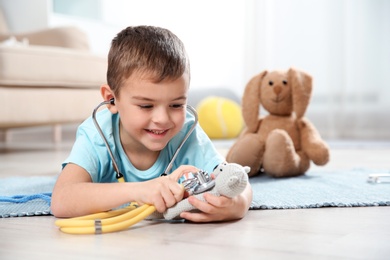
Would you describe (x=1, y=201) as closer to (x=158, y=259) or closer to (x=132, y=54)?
(x=132, y=54)

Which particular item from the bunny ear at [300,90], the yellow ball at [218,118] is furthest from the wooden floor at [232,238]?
the yellow ball at [218,118]

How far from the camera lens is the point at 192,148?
1.21 metres

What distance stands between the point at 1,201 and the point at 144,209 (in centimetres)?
45

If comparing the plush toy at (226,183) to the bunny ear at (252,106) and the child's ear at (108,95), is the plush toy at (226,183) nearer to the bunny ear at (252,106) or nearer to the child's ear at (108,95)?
the child's ear at (108,95)

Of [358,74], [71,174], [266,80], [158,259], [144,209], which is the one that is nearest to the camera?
[158,259]

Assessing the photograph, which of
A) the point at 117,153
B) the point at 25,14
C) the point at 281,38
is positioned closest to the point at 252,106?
the point at 117,153

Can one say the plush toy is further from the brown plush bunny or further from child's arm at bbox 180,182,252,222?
the brown plush bunny

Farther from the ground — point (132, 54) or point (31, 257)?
point (132, 54)

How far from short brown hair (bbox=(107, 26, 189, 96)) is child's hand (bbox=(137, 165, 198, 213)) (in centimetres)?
18

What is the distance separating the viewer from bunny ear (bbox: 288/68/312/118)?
5.81 feet

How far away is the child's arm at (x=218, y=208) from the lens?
3.19ft

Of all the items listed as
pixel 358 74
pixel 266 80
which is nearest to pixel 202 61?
pixel 358 74

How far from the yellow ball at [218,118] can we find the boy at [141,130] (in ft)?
7.17

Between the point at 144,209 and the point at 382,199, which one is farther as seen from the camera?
the point at 382,199
